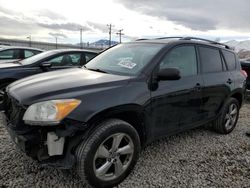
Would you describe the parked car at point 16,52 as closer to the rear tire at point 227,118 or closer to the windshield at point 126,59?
the windshield at point 126,59

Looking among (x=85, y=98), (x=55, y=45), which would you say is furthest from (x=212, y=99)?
(x=55, y=45)

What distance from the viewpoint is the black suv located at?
245 cm

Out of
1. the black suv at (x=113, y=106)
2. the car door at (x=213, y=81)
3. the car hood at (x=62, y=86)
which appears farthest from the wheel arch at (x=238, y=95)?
the car hood at (x=62, y=86)

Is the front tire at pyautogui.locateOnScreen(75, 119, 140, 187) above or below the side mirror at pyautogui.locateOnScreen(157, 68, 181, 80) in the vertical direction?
below

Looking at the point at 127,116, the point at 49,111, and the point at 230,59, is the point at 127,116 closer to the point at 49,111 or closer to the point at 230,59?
the point at 49,111

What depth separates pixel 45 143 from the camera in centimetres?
246

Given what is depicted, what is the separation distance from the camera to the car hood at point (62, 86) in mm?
2543

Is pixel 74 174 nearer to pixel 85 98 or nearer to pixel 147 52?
pixel 85 98

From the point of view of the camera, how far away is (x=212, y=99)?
4.12m

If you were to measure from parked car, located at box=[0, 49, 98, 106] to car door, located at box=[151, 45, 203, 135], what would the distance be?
10.4 ft

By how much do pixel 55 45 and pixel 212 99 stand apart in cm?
5692

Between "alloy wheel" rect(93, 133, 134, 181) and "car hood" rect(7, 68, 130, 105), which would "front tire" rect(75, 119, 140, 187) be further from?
"car hood" rect(7, 68, 130, 105)

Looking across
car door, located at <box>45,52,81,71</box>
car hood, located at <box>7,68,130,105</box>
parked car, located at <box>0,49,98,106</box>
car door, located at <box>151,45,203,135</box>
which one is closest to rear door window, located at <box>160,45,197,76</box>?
car door, located at <box>151,45,203,135</box>

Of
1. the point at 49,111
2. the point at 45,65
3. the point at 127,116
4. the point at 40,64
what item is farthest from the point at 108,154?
the point at 40,64
